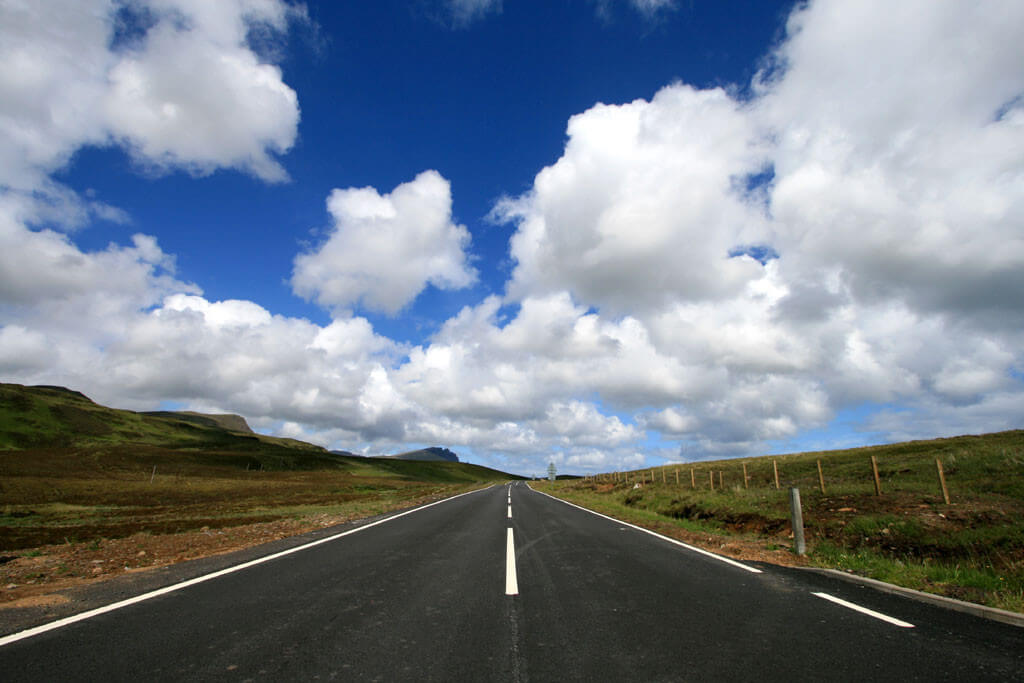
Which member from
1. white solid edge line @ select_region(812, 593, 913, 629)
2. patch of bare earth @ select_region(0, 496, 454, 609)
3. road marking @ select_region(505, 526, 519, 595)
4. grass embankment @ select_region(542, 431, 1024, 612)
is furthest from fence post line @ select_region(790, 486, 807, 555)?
patch of bare earth @ select_region(0, 496, 454, 609)

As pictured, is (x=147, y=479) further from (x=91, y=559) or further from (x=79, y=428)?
(x=79, y=428)

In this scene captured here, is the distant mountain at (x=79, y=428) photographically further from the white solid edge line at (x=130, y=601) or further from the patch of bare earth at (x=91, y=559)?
the white solid edge line at (x=130, y=601)

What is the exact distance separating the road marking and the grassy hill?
13480 millimetres

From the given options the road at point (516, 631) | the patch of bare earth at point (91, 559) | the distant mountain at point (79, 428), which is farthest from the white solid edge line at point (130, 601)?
the distant mountain at point (79, 428)

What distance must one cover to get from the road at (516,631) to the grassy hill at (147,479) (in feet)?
50.7

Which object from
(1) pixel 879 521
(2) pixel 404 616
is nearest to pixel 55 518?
(2) pixel 404 616

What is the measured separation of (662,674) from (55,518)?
35.6 m

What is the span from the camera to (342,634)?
497 cm

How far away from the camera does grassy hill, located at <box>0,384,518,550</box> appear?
77.7 feet

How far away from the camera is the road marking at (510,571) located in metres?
6.94

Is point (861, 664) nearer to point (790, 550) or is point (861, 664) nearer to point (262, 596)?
point (262, 596)

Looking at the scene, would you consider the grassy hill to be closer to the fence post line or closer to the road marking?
Answer: the road marking

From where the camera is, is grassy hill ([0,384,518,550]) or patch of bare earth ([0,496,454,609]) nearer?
patch of bare earth ([0,496,454,609])

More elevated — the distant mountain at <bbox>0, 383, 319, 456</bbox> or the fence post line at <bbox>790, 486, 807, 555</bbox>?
the distant mountain at <bbox>0, 383, 319, 456</bbox>
